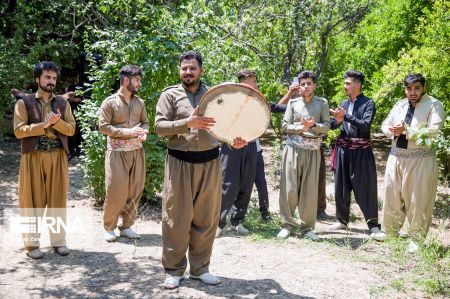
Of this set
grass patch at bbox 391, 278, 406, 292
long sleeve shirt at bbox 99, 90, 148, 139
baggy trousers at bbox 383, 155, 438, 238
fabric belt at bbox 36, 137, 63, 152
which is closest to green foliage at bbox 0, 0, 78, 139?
long sleeve shirt at bbox 99, 90, 148, 139

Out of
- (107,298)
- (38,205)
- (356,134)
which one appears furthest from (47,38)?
(107,298)

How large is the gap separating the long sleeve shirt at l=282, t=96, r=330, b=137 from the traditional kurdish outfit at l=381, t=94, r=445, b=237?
77 centimetres

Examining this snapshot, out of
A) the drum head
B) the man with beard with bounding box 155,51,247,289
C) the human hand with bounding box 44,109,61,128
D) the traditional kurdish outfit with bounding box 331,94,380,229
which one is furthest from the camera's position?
the traditional kurdish outfit with bounding box 331,94,380,229

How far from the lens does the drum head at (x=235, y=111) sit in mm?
4027

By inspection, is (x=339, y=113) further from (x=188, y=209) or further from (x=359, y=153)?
(x=188, y=209)

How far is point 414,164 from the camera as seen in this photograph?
561 cm

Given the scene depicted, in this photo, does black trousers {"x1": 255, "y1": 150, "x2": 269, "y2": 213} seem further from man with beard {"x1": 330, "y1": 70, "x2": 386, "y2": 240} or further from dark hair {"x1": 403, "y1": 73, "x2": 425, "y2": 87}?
dark hair {"x1": 403, "y1": 73, "x2": 425, "y2": 87}

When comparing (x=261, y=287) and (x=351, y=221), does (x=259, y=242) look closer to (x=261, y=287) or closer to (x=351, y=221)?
(x=261, y=287)

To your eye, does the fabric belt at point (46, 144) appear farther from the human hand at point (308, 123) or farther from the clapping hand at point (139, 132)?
the human hand at point (308, 123)

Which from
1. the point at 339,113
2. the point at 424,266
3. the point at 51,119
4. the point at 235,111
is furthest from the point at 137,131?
the point at 424,266

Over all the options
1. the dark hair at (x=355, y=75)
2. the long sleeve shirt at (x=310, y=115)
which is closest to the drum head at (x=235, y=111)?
the long sleeve shirt at (x=310, y=115)

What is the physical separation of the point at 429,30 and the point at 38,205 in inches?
235

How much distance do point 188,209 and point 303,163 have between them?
2.08 m

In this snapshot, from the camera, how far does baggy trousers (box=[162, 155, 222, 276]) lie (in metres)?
4.16
